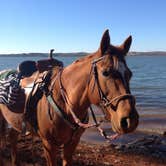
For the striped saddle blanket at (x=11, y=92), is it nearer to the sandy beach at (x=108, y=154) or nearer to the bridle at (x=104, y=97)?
the sandy beach at (x=108, y=154)

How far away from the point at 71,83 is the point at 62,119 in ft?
1.45

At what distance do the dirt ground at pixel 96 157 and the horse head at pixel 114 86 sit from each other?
13.0 ft

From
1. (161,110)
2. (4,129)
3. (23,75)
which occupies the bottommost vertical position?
(161,110)

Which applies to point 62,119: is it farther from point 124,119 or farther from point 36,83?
point 124,119

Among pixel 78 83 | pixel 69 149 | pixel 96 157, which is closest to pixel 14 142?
pixel 96 157

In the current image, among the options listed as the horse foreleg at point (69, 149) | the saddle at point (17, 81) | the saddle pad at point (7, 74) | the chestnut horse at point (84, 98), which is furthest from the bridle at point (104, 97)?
the saddle pad at point (7, 74)

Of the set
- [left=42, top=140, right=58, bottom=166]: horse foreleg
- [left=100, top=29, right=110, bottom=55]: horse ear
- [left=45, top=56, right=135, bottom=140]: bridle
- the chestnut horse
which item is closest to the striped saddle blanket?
the chestnut horse

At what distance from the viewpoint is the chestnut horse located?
3469 millimetres

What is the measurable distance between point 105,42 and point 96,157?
16.2 ft

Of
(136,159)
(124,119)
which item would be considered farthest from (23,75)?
(136,159)

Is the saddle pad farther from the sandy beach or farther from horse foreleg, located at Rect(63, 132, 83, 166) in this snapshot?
horse foreleg, located at Rect(63, 132, 83, 166)

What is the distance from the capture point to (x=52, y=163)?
469 centimetres

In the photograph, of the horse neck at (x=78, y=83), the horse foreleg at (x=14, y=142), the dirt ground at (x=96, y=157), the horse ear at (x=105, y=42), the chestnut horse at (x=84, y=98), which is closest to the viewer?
the chestnut horse at (x=84, y=98)

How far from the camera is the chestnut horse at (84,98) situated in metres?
3.47
